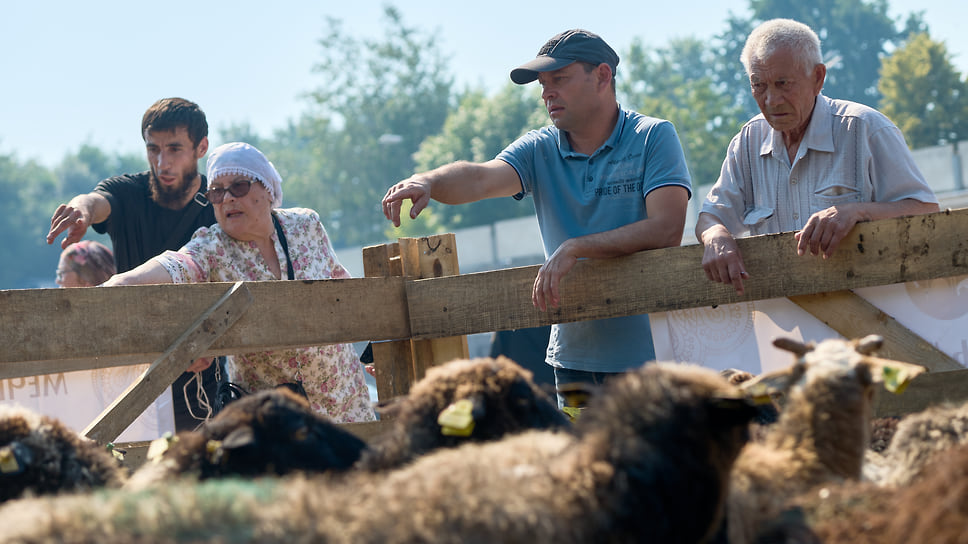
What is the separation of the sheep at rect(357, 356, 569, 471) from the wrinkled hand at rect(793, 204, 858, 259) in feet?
4.73

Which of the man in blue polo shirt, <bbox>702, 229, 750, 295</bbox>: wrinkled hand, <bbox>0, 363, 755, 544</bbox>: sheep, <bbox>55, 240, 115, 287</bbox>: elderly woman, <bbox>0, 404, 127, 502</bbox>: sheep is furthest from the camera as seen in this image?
<bbox>55, 240, 115, 287</bbox>: elderly woman

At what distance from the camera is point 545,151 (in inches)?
166

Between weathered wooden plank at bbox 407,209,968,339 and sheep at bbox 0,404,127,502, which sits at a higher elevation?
weathered wooden plank at bbox 407,209,968,339

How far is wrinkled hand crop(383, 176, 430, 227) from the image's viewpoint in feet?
12.0

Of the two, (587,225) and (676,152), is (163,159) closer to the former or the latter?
(587,225)

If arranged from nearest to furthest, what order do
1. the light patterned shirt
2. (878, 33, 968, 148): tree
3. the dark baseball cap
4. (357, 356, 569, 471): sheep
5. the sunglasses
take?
(357, 356, 569, 471): sheep → the light patterned shirt → the sunglasses → the dark baseball cap → (878, 33, 968, 148): tree

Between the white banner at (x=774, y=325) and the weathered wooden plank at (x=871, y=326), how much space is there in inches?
1.2

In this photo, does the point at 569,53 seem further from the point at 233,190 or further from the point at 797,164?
the point at 233,190

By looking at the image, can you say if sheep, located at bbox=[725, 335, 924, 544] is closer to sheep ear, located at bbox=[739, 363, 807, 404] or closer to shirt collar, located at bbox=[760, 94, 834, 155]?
sheep ear, located at bbox=[739, 363, 807, 404]

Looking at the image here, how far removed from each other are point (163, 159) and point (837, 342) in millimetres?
3849

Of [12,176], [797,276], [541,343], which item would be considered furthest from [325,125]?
[797,276]

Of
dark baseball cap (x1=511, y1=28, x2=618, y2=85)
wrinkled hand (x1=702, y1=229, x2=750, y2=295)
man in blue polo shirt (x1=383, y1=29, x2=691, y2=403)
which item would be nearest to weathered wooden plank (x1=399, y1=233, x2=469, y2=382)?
man in blue polo shirt (x1=383, y1=29, x2=691, y2=403)

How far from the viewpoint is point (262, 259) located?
159 inches

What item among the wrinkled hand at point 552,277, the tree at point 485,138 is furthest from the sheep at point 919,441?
the tree at point 485,138
